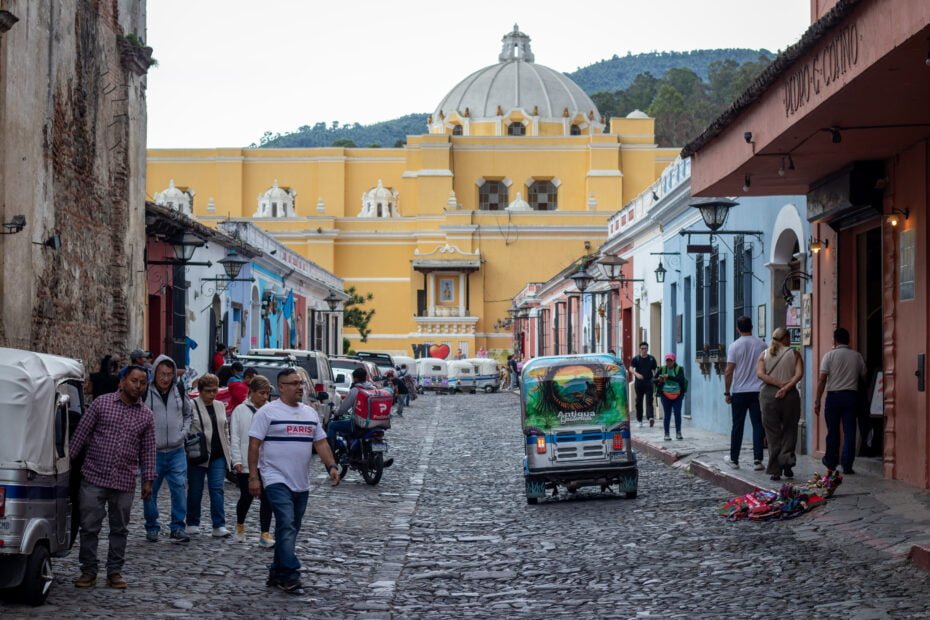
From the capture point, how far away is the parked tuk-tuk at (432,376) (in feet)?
195

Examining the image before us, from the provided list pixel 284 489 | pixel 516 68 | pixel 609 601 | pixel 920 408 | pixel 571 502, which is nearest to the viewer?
pixel 609 601

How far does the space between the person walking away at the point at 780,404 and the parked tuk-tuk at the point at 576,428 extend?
141cm

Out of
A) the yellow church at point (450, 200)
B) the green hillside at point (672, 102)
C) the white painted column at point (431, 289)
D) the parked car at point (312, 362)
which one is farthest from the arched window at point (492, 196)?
the parked car at point (312, 362)

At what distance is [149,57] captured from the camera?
21984 mm

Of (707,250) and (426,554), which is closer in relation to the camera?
(426,554)

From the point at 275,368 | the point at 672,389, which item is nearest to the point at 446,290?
the point at 672,389

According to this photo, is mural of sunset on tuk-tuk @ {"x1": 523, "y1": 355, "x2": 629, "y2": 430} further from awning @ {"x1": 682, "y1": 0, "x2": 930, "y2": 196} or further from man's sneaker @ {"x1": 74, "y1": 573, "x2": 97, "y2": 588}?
man's sneaker @ {"x1": 74, "y1": 573, "x2": 97, "y2": 588}

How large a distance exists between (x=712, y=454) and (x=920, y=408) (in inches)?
199

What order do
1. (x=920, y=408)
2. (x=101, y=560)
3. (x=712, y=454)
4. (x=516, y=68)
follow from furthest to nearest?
(x=516, y=68) → (x=712, y=454) → (x=920, y=408) → (x=101, y=560)

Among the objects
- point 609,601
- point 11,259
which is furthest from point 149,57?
point 609,601

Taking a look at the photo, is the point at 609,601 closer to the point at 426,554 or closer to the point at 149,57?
the point at 426,554

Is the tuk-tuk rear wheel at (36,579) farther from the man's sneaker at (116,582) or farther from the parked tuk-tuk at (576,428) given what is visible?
the parked tuk-tuk at (576,428)

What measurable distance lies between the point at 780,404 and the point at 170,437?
6.21 metres

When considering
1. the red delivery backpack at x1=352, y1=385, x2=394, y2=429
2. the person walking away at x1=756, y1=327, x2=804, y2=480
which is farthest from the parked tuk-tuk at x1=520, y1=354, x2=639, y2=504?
the red delivery backpack at x1=352, y1=385, x2=394, y2=429
